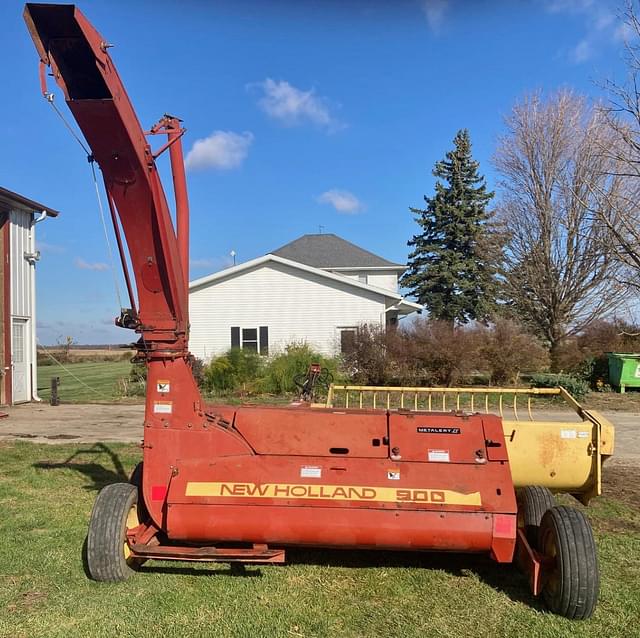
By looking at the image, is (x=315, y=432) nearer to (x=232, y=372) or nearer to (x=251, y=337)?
(x=232, y=372)

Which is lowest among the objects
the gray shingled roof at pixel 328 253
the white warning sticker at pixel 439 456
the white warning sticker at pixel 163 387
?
the white warning sticker at pixel 439 456

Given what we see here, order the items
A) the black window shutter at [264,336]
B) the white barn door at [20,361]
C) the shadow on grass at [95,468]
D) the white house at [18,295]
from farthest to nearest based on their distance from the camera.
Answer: the black window shutter at [264,336] < the white barn door at [20,361] < the white house at [18,295] < the shadow on grass at [95,468]

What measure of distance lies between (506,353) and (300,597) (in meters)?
14.5

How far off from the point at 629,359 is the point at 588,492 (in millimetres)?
13642

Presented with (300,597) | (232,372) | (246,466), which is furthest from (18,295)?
(300,597)

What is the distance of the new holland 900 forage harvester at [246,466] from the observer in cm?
402

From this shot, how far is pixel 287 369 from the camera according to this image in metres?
17.5

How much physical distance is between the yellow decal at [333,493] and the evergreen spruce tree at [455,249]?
26221 millimetres

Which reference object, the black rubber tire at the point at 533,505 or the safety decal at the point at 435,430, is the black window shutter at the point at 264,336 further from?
the safety decal at the point at 435,430

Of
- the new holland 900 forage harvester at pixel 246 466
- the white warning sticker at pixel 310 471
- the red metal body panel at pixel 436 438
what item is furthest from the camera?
the red metal body panel at pixel 436 438

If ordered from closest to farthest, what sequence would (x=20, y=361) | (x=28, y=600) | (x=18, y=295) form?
(x=28, y=600) < (x=18, y=295) < (x=20, y=361)

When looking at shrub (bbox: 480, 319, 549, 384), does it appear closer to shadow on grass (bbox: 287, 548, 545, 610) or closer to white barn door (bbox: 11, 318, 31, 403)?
white barn door (bbox: 11, 318, 31, 403)

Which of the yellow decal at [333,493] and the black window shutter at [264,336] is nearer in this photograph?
the yellow decal at [333,493]

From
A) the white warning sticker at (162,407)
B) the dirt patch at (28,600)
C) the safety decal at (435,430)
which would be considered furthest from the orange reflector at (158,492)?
the safety decal at (435,430)
